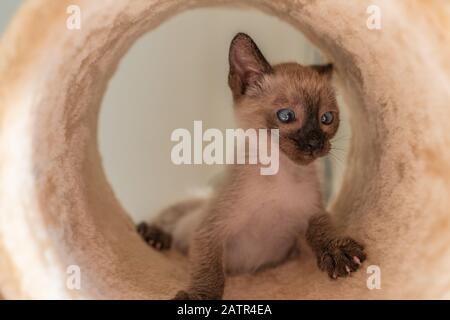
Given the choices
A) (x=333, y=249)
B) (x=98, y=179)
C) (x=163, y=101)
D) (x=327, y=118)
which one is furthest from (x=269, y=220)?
(x=163, y=101)

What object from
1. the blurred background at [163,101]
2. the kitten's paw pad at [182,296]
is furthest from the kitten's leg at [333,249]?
the blurred background at [163,101]

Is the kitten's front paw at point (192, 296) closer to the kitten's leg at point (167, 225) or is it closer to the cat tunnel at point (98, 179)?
the cat tunnel at point (98, 179)

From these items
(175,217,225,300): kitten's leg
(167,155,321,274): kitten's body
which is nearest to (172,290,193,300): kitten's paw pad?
(175,217,225,300): kitten's leg

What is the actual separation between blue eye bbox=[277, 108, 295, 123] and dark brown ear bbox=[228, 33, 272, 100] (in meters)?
0.15

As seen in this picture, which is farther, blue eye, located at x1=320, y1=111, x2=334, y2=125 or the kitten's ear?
the kitten's ear

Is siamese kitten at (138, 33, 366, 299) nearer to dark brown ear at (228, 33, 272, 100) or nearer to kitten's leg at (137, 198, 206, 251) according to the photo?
dark brown ear at (228, 33, 272, 100)

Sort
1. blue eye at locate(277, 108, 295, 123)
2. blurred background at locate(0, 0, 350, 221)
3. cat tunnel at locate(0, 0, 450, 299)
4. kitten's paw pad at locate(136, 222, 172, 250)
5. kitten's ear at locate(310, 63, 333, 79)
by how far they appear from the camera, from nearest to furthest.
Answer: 1. cat tunnel at locate(0, 0, 450, 299)
2. blue eye at locate(277, 108, 295, 123)
3. kitten's ear at locate(310, 63, 333, 79)
4. kitten's paw pad at locate(136, 222, 172, 250)
5. blurred background at locate(0, 0, 350, 221)

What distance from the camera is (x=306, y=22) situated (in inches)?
63.2

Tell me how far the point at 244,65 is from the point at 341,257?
587mm

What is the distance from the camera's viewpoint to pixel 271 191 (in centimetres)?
156

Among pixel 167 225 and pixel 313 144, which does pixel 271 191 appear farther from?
pixel 167 225

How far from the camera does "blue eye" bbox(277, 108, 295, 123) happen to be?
1498 millimetres

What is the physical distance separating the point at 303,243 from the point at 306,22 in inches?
24.9

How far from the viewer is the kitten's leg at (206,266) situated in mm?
1427
